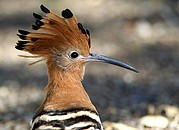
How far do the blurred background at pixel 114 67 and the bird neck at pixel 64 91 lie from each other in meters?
1.14

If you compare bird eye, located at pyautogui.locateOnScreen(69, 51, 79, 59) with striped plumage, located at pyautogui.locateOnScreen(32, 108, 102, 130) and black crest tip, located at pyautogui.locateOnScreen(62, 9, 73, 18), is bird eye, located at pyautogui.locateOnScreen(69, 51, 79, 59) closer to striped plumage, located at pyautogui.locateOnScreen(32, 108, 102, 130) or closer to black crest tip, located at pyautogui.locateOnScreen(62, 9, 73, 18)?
black crest tip, located at pyautogui.locateOnScreen(62, 9, 73, 18)

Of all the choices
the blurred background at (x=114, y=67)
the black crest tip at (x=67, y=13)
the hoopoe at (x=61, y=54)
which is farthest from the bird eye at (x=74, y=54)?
the blurred background at (x=114, y=67)

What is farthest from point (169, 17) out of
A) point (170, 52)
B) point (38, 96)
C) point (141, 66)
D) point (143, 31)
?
point (38, 96)

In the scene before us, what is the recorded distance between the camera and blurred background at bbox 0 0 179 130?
18.6ft

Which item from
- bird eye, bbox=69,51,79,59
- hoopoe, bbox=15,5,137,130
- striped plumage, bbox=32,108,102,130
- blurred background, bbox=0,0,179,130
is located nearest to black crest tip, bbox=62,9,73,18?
hoopoe, bbox=15,5,137,130

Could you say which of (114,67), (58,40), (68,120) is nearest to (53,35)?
(58,40)

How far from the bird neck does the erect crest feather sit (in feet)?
0.48

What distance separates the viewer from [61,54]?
4074 mm

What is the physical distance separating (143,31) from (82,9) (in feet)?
4.62

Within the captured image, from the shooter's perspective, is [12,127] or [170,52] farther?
[170,52]

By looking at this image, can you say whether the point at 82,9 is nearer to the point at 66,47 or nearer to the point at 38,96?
the point at 38,96

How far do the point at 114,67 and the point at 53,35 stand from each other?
3070 millimetres

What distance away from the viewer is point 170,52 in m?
7.33

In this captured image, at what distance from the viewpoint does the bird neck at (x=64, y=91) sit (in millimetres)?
3814
